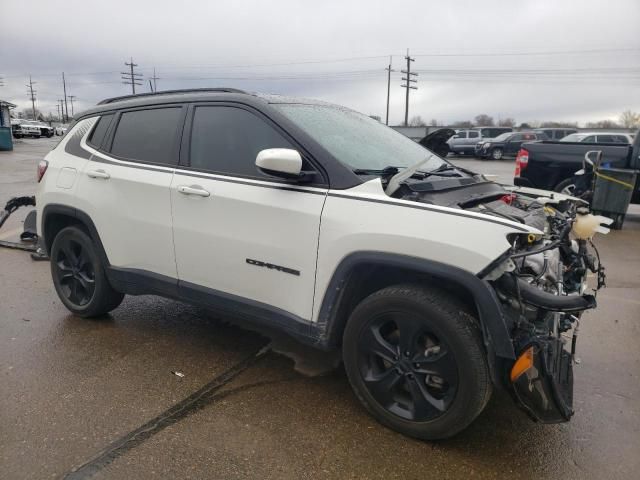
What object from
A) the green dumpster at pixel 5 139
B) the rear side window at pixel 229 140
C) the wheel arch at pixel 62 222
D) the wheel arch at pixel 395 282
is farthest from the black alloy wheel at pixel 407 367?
the green dumpster at pixel 5 139

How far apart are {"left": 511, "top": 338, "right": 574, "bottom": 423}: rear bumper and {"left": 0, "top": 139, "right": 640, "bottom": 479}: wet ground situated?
32 centimetres

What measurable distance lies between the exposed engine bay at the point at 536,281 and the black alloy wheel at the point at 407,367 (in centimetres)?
33

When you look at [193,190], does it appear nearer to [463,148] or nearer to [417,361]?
[417,361]

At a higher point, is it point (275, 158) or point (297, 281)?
point (275, 158)

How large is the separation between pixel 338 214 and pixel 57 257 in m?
2.82

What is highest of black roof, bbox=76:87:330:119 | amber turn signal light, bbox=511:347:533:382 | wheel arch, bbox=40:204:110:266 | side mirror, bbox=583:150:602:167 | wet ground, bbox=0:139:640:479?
black roof, bbox=76:87:330:119

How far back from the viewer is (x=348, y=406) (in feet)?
10.00

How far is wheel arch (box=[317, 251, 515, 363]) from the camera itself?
92.4 inches

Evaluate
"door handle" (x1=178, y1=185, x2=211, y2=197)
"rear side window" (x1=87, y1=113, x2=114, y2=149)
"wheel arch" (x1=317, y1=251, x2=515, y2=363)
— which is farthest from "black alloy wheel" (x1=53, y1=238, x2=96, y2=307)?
"wheel arch" (x1=317, y1=251, x2=515, y2=363)

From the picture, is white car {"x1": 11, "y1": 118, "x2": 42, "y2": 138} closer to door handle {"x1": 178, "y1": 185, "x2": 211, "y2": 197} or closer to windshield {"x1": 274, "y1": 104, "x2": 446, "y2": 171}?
door handle {"x1": 178, "y1": 185, "x2": 211, "y2": 197}

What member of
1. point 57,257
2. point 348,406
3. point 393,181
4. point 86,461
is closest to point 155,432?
point 86,461

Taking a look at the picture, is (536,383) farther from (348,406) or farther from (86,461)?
(86,461)

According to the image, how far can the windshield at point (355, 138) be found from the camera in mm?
3088

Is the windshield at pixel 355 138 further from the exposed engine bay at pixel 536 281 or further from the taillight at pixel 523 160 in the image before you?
the taillight at pixel 523 160
